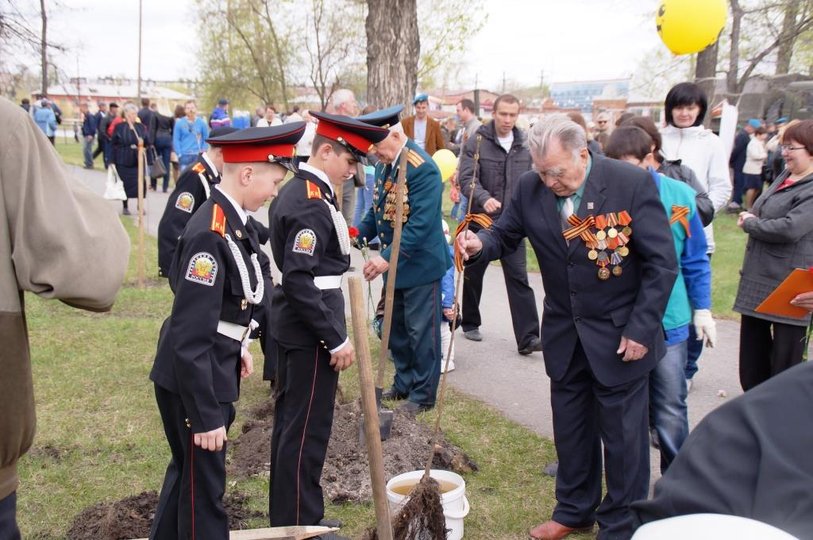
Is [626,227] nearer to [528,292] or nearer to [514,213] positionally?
[514,213]

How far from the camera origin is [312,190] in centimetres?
393

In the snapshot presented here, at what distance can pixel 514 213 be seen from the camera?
4.17 meters

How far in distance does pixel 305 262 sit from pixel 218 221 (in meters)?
0.68

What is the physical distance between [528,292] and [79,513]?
14.3 ft

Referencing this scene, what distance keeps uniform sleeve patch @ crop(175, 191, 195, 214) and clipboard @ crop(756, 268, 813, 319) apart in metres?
3.89

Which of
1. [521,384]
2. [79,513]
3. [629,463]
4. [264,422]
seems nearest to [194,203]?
[264,422]

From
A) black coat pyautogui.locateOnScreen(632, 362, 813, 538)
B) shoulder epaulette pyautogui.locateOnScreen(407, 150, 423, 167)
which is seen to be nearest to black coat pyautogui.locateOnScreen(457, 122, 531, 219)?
shoulder epaulette pyautogui.locateOnScreen(407, 150, 423, 167)

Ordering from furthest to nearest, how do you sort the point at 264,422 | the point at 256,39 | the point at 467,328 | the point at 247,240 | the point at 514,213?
the point at 256,39 < the point at 467,328 < the point at 264,422 < the point at 514,213 < the point at 247,240

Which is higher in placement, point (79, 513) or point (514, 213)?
point (514, 213)

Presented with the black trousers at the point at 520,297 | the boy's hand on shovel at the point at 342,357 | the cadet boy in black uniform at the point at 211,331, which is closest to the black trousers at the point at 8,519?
the cadet boy in black uniform at the point at 211,331

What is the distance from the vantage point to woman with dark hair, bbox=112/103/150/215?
49.0 feet

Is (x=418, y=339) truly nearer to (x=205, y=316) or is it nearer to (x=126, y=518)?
(x=126, y=518)

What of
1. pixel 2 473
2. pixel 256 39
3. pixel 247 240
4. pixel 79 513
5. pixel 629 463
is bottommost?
pixel 79 513

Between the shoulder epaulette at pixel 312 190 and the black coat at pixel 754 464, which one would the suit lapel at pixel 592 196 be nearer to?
the shoulder epaulette at pixel 312 190
